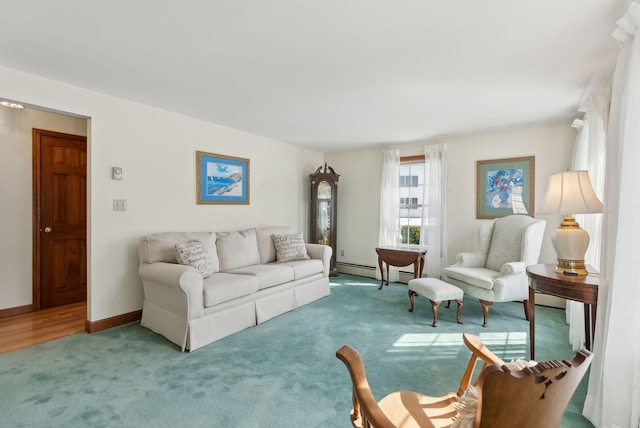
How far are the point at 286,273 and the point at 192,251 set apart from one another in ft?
3.45

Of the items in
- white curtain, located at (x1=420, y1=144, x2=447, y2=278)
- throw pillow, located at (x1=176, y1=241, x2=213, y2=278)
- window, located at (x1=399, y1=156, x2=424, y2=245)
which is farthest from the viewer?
window, located at (x1=399, y1=156, x2=424, y2=245)

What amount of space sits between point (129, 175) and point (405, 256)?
3395mm

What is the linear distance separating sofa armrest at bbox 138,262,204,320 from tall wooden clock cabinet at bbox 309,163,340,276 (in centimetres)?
264

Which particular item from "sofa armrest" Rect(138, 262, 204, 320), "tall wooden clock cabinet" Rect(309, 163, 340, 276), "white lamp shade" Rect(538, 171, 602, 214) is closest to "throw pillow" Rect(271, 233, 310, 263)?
"tall wooden clock cabinet" Rect(309, 163, 340, 276)

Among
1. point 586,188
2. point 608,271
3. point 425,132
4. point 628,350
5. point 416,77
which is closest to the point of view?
point 628,350

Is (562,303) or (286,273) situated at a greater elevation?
(286,273)

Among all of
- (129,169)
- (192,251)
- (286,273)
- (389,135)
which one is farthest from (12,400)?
(389,135)

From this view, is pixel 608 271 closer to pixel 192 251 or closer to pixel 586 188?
pixel 586 188

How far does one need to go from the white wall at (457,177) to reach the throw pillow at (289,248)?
1484mm

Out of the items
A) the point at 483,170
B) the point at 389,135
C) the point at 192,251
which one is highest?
the point at 389,135

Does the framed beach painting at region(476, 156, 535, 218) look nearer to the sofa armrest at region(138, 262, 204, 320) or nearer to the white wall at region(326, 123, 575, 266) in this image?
the white wall at region(326, 123, 575, 266)

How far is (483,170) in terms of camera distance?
4168 mm

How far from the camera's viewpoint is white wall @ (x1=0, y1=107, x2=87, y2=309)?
320 cm

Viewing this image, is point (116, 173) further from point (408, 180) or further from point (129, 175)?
point (408, 180)
